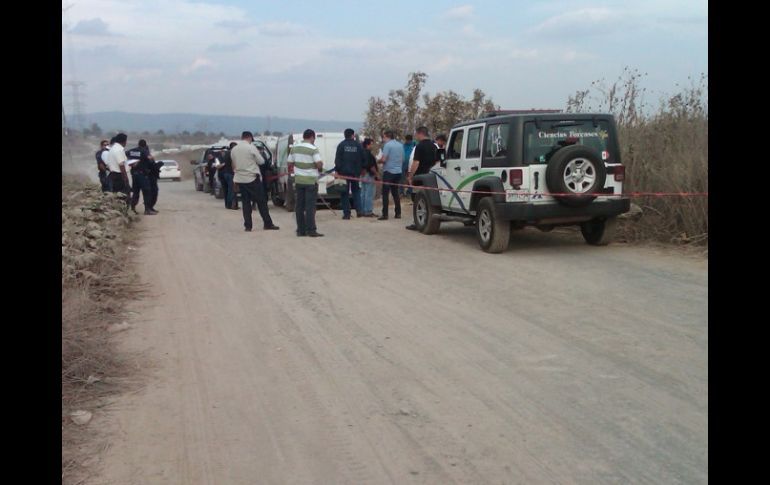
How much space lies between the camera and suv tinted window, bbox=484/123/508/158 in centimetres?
986

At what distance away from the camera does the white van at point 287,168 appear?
17422 millimetres

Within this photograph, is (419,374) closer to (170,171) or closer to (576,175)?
(576,175)

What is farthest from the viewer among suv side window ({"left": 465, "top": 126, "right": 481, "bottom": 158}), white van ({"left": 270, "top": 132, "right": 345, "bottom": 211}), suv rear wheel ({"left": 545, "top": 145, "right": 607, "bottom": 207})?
white van ({"left": 270, "top": 132, "right": 345, "bottom": 211})

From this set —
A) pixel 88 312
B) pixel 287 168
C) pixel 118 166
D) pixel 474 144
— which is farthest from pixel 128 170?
pixel 88 312

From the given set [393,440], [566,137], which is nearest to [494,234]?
[566,137]

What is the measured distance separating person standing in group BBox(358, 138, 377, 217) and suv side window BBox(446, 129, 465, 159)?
3.74 m

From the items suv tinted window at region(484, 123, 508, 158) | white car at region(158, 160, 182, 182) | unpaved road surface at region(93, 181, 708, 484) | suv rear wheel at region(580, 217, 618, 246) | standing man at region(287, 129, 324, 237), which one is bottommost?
unpaved road surface at region(93, 181, 708, 484)

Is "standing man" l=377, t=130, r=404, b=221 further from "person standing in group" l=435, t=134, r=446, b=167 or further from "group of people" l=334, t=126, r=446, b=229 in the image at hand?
"person standing in group" l=435, t=134, r=446, b=167

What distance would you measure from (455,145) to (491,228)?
2050 millimetres

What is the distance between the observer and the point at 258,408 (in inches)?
183

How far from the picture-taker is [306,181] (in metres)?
12.3

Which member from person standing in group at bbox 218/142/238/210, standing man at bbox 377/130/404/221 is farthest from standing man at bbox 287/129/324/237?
person standing in group at bbox 218/142/238/210
